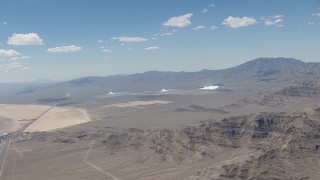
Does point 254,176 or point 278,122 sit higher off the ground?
point 278,122

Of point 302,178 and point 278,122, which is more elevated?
point 278,122

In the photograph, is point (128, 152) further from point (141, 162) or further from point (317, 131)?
point (317, 131)

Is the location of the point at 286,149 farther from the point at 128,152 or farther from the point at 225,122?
the point at 128,152

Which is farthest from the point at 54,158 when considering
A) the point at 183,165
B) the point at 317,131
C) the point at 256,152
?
the point at 317,131

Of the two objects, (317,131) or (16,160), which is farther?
(16,160)

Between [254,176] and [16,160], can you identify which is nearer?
[254,176]

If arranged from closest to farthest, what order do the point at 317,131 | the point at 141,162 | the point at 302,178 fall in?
the point at 302,178 → the point at 317,131 → the point at 141,162

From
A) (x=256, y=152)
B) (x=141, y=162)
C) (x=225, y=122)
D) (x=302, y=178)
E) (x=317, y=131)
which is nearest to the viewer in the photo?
(x=302, y=178)

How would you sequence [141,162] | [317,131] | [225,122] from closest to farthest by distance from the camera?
[317,131], [141,162], [225,122]

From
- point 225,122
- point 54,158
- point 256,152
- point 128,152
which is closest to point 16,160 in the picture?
point 54,158
